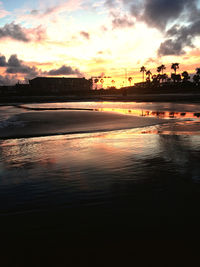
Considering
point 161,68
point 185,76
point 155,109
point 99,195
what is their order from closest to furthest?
point 99,195
point 155,109
point 185,76
point 161,68

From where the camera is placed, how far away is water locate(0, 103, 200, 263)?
311 centimetres

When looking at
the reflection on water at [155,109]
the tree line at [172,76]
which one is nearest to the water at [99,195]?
the reflection on water at [155,109]

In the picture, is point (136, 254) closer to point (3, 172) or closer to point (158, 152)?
point (3, 172)

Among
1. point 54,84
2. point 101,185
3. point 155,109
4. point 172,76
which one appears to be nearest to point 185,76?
point 172,76

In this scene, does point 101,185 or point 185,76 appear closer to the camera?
point 101,185

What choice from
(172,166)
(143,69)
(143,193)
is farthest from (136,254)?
(143,69)

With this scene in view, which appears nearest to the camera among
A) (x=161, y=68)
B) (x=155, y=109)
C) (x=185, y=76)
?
(x=155, y=109)

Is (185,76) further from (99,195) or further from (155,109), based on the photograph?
(99,195)

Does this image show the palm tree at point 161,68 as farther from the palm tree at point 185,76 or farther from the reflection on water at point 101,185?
the reflection on water at point 101,185

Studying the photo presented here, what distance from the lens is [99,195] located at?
13.9 ft

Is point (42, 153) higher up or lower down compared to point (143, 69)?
lower down

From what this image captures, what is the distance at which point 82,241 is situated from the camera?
2.92m

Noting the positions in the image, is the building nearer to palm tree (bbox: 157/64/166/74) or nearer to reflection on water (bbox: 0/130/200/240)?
palm tree (bbox: 157/64/166/74)

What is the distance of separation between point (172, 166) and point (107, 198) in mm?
2503
